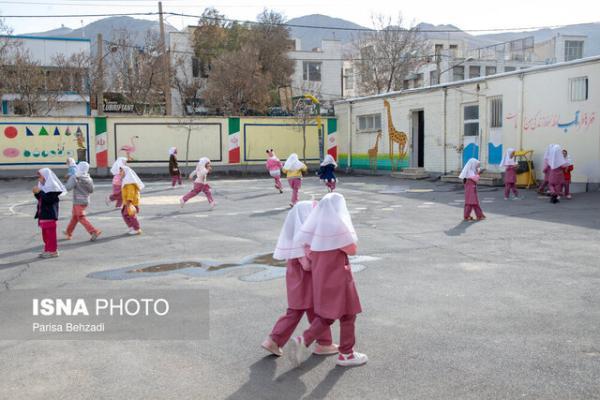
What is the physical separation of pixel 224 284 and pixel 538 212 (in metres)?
10.1

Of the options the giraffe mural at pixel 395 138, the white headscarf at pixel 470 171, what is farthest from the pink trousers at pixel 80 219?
the giraffe mural at pixel 395 138

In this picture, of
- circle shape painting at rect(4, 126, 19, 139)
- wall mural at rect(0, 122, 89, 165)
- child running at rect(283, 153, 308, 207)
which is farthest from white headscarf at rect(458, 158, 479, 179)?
circle shape painting at rect(4, 126, 19, 139)

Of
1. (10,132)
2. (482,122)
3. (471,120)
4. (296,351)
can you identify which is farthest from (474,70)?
(296,351)

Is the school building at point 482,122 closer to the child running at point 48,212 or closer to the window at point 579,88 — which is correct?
the window at point 579,88

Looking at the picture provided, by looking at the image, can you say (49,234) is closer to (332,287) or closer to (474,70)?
(332,287)

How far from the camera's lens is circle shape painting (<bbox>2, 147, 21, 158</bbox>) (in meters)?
29.5

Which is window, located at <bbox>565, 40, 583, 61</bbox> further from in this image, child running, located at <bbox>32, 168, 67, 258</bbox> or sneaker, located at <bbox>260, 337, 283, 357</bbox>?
sneaker, located at <bbox>260, 337, 283, 357</bbox>

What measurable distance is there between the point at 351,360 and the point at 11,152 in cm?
2817

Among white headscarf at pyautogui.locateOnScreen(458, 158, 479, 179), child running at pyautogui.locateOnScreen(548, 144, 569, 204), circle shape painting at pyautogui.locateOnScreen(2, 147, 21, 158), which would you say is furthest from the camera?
circle shape painting at pyautogui.locateOnScreen(2, 147, 21, 158)

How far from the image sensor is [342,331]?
17.4 feet

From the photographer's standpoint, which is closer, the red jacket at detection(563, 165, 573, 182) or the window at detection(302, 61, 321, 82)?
the red jacket at detection(563, 165, 573, 182)

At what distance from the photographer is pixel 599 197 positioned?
18.1 meters

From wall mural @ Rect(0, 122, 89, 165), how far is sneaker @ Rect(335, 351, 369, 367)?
27.7m

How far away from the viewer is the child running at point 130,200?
1283cm
